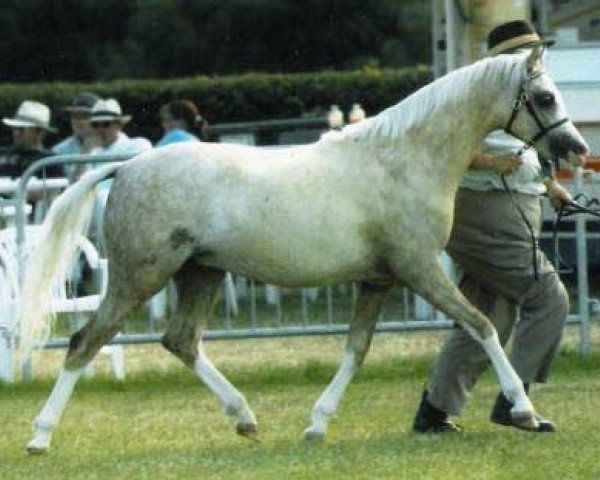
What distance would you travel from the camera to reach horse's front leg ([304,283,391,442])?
10719 millimetres

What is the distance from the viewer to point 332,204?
1036 centimetres

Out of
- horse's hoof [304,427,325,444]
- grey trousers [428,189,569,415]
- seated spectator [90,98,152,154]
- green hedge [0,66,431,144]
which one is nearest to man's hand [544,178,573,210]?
grey trousers [428,189,569,415]

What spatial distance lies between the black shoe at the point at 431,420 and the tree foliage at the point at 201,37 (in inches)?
1077

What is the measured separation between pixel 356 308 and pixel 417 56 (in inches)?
1179

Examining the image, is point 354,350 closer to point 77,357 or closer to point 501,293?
point 501,293

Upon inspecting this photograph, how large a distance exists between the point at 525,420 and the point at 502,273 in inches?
27.4

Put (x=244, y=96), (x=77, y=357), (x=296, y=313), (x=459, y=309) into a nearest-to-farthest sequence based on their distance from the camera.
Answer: (x=459, y=309)
(x=77, y=357)
(x=296, y=313)
(x=244, y=96)

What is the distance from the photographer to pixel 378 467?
9.69 m

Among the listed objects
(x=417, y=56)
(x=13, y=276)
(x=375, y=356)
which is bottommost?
(x=417, y=56)

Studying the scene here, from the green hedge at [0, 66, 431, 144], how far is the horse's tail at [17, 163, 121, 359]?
1952cm

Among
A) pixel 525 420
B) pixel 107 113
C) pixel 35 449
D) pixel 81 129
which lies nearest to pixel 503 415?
pixel 525 420

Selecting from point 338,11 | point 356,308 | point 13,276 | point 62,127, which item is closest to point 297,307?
point 13,276

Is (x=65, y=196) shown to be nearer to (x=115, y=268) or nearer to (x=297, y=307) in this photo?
(x=115, y=268)

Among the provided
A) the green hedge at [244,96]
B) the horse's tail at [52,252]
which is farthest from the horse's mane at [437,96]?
the green hedge at [244,96]
